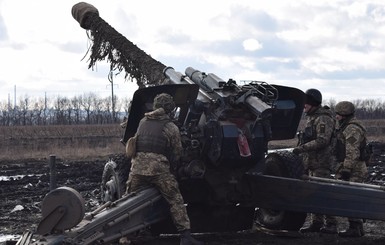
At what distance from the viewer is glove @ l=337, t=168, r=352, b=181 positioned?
8.23 metres

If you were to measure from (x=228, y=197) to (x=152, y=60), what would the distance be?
3.65 m

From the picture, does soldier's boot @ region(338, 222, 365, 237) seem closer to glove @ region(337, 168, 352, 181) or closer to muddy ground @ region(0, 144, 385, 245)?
muddy ground @ region(0, 144, 385, 245)

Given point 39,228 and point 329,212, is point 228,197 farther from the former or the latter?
point 39,228

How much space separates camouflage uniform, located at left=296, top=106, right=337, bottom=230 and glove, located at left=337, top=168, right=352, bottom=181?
334 millimetres

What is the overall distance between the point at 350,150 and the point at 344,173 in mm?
384

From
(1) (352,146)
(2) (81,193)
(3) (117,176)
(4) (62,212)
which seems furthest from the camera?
(2) (81,193)

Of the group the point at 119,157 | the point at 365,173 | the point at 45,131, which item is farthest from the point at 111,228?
the point at 45,131

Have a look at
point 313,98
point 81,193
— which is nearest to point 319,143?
point 313,98

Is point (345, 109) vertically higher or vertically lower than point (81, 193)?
higher

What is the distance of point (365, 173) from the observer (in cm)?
825

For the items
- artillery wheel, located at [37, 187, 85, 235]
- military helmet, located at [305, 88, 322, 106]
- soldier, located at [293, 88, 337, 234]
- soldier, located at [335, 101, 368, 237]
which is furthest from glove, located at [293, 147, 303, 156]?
artillery wheel, located at [37, 187, 85, 235]

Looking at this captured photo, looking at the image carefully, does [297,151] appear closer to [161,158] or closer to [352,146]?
[352,146]

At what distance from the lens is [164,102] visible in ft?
23.7

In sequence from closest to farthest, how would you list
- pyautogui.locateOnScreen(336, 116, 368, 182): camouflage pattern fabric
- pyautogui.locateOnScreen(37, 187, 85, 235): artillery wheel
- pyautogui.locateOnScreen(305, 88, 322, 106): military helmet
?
pyautogui.locateOnScreen(37, 187, 85, 235): artillery wheel → pyautogui.locateOnScreen(336, 116, 368, 182): camouflage pattern fabric → pyautogui.locateOnScreen(305, 88, 322, 106): military helmet
